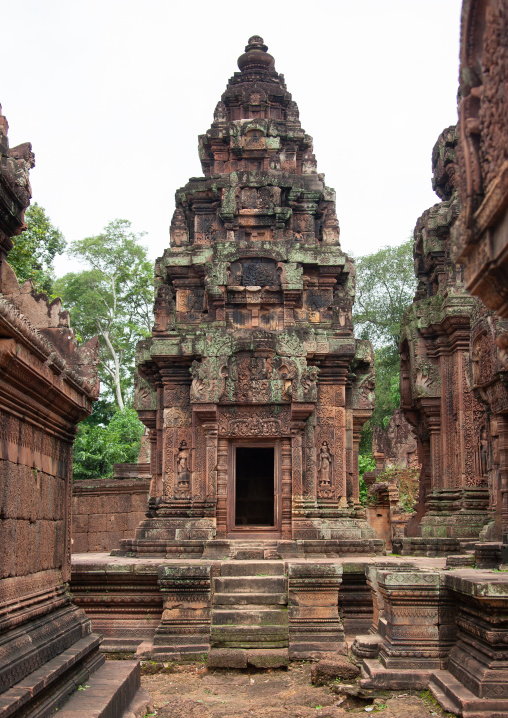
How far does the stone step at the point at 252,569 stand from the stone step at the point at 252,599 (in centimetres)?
70

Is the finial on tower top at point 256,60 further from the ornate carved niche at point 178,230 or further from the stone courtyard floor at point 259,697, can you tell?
the stone courtyard floor at point 259,697

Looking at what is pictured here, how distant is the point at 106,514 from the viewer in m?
17.8

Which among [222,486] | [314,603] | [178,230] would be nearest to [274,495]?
[222,486]

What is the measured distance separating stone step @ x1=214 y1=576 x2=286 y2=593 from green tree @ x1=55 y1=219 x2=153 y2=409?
24.1m

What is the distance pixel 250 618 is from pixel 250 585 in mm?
647

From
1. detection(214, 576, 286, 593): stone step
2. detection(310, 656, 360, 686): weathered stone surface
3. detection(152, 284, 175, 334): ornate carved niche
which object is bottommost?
detection(310, 656, 360, 686): weathered stone surface

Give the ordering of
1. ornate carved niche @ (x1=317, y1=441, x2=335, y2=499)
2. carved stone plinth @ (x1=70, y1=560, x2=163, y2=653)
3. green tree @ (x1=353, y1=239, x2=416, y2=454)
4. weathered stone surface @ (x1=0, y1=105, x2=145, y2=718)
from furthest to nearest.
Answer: green tree @ (x1=353, y1=239, x2=416, y2=454)
ornate carved niche @ (x1=317, y1=441, x2=335, y2=499)
carved stone plinth @ (x1=70, y1=560, x2=163, y2=653)
weathered stone surface @ (x1=0, y1=105, x2=145, y2=718)

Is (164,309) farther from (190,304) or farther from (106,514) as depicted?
(106,514)

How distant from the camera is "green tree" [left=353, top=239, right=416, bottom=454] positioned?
32.7 metres

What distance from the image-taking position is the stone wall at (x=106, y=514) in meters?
17.7

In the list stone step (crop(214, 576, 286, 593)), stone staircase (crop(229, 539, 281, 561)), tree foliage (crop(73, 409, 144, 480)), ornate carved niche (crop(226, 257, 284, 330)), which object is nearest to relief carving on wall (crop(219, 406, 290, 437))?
ornate carved niche (crop(226, 257, 284, 330))

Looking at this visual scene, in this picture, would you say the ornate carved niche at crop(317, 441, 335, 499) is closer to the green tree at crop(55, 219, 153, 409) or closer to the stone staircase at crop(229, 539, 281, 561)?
the stone staircase at crop(229, 539, 281, 561)

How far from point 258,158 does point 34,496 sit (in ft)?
35.8

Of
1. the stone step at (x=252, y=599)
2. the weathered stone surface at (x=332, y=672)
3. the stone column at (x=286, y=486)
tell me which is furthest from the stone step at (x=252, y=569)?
the stone column at (x=286, y=486)
